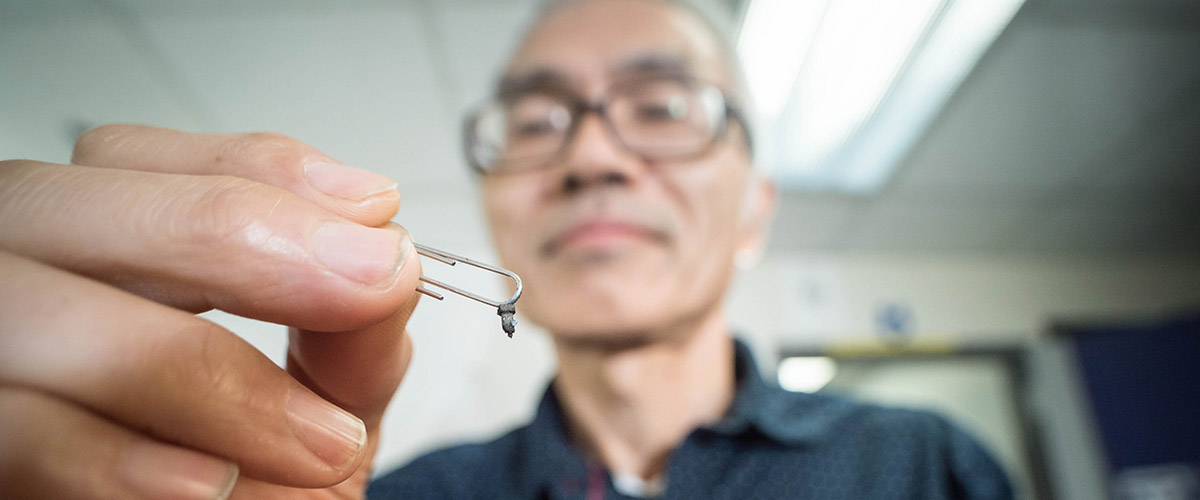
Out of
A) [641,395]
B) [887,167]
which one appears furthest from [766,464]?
[887,167]

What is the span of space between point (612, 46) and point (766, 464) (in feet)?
2.18

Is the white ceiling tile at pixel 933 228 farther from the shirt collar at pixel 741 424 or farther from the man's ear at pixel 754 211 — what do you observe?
the shirt collar at pixel 741 424

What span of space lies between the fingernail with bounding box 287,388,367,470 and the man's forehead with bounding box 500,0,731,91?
0.71m

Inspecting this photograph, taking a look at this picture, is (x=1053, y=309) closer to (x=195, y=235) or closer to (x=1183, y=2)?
(x=1183, y=2)

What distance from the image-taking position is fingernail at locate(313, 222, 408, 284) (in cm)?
19

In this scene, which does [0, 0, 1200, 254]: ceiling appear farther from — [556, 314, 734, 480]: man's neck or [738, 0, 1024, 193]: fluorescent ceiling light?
[556, 314, 734, 480]: man's neck

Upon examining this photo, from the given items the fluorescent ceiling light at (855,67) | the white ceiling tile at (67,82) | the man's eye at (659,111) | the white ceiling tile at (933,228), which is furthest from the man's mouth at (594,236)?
the white ceiling tile at (933,228)

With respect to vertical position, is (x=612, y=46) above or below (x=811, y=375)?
above

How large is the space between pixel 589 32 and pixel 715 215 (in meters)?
0.40

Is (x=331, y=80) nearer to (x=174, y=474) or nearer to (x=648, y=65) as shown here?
(x=648, y=65)

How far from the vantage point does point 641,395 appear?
2.52 ft

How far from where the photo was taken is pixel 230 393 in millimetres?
192

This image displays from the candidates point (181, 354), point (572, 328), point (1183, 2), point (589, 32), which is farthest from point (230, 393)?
point (1183, 2)

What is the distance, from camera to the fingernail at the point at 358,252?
0.62 ft
